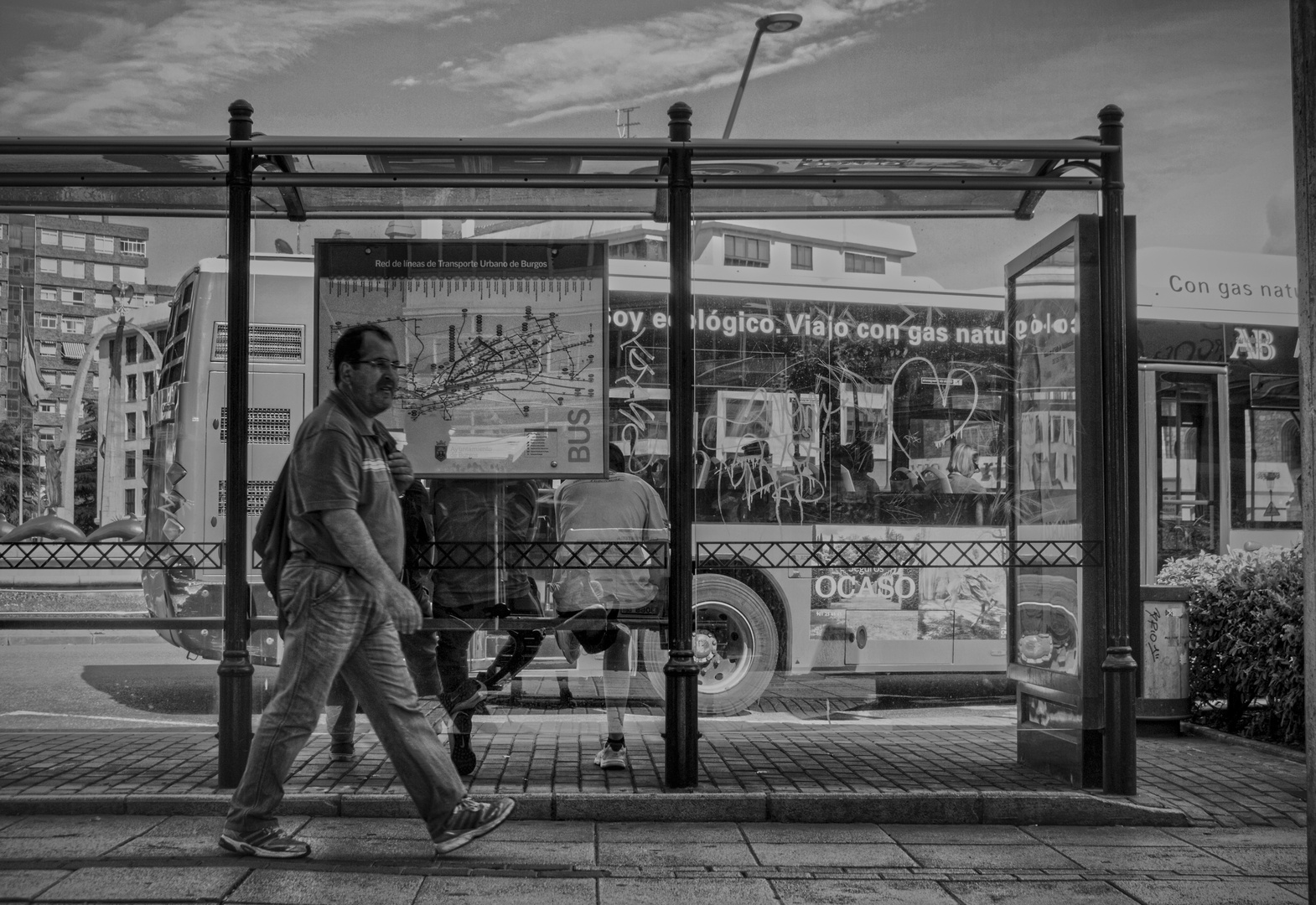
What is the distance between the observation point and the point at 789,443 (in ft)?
25.6

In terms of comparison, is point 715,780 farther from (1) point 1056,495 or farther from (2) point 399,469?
(1) point 1056,495

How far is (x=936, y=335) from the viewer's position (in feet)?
25.0

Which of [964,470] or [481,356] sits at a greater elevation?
[481,356]

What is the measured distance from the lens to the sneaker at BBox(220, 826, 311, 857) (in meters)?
4.85

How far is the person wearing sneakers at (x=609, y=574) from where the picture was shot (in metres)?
6.73

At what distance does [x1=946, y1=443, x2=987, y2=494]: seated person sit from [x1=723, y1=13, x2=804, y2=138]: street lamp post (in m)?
7.90

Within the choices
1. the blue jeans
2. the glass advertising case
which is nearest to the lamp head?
the glass advertising case

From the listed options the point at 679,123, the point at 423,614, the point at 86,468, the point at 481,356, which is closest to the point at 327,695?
the point at 423,614

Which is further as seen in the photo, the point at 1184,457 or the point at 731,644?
the point at 1184,457

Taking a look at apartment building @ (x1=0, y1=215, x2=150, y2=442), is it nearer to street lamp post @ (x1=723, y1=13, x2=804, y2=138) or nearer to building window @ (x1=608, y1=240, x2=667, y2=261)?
building window @ (x1=608, y1=240, x2=667, y2=261)

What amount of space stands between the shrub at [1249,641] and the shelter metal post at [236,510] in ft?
19.7

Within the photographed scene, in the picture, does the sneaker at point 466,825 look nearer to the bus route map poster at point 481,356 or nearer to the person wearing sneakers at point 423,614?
the person wearing sneakers at point 423,614

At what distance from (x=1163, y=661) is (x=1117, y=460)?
2.71 meters

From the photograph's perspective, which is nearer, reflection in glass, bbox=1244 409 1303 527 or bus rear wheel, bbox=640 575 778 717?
bus rear wheel, bbox=640 575 778 717
